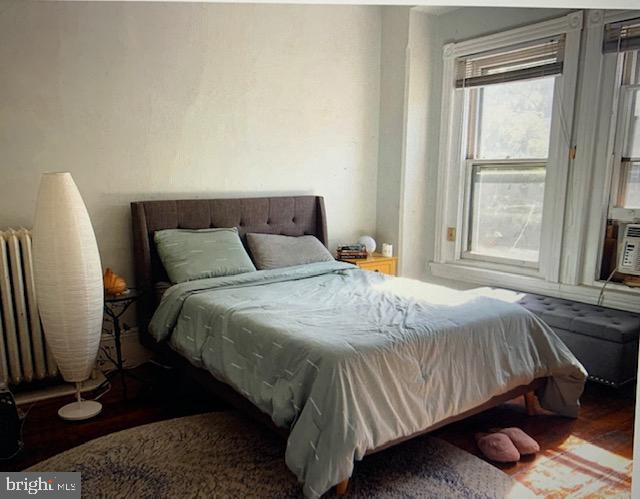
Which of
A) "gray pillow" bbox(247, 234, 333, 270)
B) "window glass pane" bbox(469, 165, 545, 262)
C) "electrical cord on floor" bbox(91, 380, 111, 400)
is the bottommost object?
"electrical cord on floor" bbox(91, 380, 111, 400)

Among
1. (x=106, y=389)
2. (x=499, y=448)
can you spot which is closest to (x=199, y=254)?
(x=106, y=389)

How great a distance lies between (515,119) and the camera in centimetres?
390

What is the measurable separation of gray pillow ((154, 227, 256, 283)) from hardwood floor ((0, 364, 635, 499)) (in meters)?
0.69

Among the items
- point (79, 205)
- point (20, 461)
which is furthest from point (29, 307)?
point (20, 461)

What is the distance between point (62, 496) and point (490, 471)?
1.80 metres

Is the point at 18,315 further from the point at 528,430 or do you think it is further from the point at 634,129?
the point at 634,129

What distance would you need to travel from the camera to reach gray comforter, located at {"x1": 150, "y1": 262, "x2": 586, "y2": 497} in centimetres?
191

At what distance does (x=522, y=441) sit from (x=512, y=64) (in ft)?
9.19

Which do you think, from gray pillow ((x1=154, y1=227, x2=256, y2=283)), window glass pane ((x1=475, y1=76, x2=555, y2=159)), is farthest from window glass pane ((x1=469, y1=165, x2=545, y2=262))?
gray pillow ((x1=154, y1=227, x2=256, y2=283))

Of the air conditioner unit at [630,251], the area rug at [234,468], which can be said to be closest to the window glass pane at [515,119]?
the air conditioner unit at [630,251]

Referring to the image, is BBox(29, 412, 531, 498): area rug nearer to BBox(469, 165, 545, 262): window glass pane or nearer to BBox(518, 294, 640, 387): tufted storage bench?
BBox(518, 294, 640, 387): tufted storage bench

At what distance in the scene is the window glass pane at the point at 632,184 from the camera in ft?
10.5

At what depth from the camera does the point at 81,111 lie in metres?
3.18

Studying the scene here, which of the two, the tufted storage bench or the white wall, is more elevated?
the white wall
